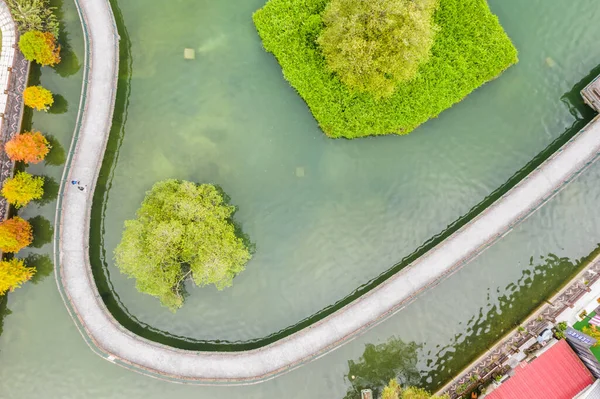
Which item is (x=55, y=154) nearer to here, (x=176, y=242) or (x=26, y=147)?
(x=26, y=147)

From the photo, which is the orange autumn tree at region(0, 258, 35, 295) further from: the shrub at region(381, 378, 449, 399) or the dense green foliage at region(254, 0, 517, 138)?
the shrub at region(381, 378, 449, 399)

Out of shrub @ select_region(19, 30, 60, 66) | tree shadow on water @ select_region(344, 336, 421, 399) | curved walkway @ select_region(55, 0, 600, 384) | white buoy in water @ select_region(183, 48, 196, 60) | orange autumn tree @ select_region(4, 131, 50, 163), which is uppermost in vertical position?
shrub @ select_region(19, 30, 60, 66)

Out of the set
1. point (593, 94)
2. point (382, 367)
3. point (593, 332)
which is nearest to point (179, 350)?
point (382, 367)

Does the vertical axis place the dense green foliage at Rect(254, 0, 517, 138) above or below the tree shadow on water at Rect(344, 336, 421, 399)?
above

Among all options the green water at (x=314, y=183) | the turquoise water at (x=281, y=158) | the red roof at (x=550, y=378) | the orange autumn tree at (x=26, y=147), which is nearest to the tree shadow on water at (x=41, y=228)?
the green water at (x=314, y=183)

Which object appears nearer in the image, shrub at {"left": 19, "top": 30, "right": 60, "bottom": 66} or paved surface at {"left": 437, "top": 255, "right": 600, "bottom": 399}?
shrub at {"left": 19, "top": 30, "right": 60, "bottom": 66}

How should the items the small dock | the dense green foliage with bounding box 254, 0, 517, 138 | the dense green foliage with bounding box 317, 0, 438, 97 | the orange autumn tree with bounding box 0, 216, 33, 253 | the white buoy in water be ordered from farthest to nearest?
1. the white buoy in water
2. the small dock
3. the dense green foliage with bounding box 254, 0, 517, 138
4. the orange autumn tree with bounding box 0, 216, 33, 253
5. the dense green foliage with bounding box 317, 0, 438, 97

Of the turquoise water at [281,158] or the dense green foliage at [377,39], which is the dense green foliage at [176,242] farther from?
the dense green foliage at [377,39]

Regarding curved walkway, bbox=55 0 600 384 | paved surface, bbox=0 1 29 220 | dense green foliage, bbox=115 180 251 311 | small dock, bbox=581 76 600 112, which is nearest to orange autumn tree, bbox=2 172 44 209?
paved surface, bbox=0 1 29 220
